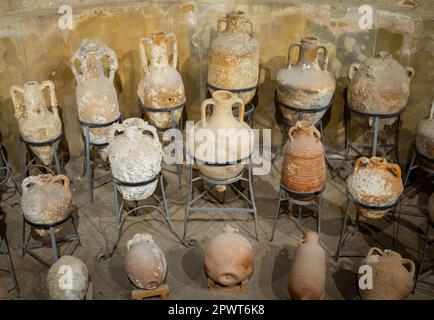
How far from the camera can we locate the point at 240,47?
5.26m

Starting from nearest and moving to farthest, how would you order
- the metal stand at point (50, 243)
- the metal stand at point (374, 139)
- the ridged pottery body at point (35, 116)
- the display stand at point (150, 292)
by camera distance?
the display stand at point (150, 292) < the metal stand at point (50, 243) < the ridged pottery body at point (35, 116) < the metal stand at point (374, 139)

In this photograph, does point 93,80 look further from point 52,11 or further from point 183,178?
point 183,178

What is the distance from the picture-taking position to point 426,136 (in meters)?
4.67

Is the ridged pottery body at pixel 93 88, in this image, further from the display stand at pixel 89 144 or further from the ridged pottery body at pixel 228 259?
the ridged pottery body at pixel 228 259

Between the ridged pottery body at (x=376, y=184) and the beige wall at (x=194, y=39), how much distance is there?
5.47 ft

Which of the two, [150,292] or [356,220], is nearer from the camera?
[150,292]

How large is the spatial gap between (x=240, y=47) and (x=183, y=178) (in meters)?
1.65

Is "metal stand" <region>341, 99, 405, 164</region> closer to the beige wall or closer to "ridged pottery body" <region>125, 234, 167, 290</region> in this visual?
the beige wall

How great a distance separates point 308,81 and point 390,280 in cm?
220

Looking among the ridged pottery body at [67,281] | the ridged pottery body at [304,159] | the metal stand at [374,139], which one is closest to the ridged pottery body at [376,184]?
the ridged pottery body at [304,159]

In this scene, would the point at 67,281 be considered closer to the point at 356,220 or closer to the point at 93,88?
the point at 93,88

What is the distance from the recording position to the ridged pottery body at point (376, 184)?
414 centimetres

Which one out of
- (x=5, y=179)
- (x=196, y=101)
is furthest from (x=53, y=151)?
(x=196, y=101)

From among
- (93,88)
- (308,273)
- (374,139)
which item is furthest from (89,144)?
(374,139)
